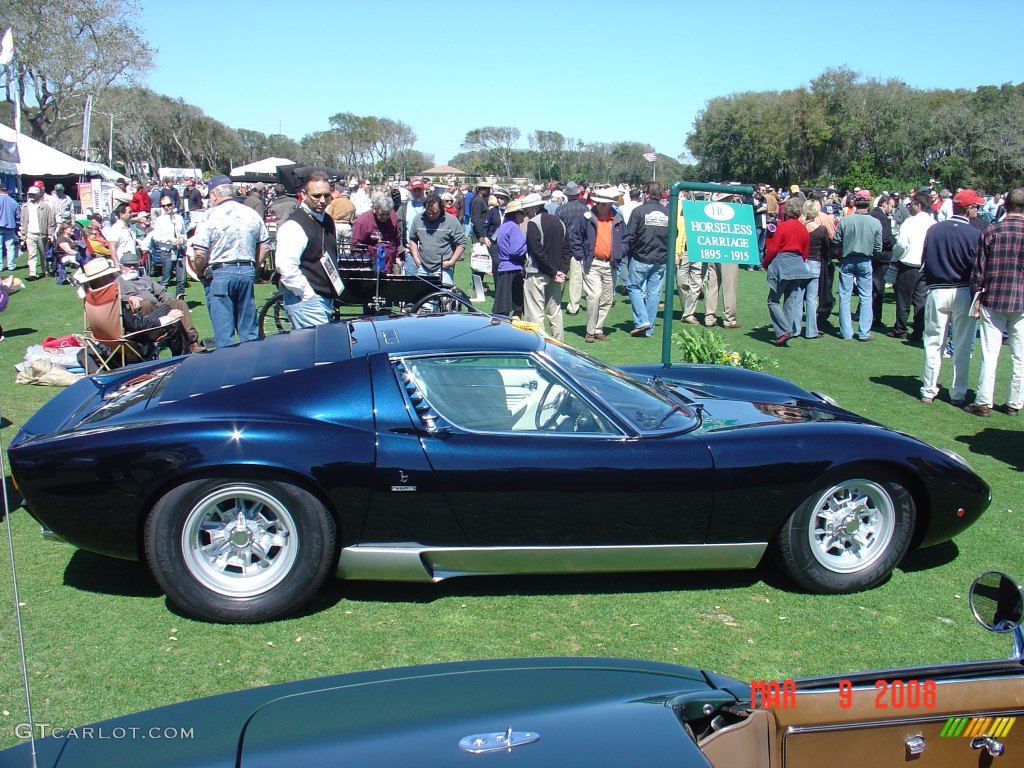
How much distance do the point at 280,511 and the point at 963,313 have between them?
7394mm

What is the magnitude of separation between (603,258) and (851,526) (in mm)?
7628

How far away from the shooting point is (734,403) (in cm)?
502

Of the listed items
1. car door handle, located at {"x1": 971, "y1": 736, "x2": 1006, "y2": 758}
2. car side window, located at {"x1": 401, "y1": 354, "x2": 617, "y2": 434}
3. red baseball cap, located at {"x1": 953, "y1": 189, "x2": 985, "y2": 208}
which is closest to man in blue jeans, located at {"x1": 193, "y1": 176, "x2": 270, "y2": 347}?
car side window, located at {"x1": 401, "y1": 354, "x2": 617, "y2": 434}

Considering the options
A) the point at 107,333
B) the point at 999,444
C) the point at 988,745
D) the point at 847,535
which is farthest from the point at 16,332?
the point at 988,745

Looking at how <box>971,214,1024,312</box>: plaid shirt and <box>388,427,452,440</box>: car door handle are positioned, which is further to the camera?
<box>971,214,1024,312</box>: plaid shirt

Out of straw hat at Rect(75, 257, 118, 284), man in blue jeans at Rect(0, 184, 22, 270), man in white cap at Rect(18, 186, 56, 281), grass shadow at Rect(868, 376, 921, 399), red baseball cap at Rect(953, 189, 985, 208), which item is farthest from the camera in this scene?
man in blue jeans at Rect(0, 184, 22, 270)

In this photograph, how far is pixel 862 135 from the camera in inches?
1783

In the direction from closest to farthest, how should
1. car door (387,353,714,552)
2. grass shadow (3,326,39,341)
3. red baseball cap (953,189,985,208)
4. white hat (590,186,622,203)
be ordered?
1. car door (387,353,714,552)
2. red baseball cap (953,189,985,208)
3. grass shadow (3,326,39,341)
4. white hat (590,186,622,203)

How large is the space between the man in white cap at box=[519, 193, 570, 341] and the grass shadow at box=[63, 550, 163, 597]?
21.6 ft

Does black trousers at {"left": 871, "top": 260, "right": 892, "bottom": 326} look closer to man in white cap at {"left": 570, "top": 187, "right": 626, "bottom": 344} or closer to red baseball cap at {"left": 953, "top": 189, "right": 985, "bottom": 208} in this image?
red baseball cap at {"left": 953, "top": 189, "right": 985, "bottom": 208}

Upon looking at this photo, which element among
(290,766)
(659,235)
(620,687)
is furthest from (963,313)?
(290,766)

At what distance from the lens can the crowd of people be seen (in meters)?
7.86

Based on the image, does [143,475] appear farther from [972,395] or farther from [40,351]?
[972,395]
